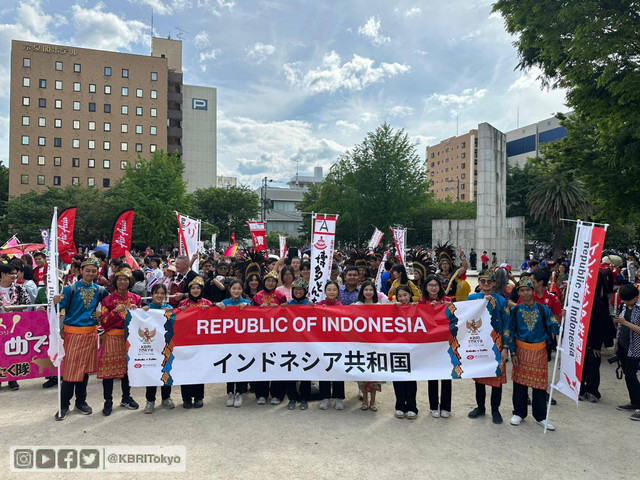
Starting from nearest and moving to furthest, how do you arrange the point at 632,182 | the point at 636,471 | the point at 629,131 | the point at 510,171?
the point at 636,471, the point at 629,131, the point at 632,182, the point at 510,171

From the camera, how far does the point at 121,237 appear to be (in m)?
10.0

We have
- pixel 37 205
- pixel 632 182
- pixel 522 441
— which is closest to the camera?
pixel 522 441

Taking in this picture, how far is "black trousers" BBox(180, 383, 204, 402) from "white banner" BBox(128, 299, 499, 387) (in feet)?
0.59

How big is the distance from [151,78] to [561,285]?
67077 millimetres

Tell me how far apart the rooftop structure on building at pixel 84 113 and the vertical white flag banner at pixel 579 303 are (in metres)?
59.8

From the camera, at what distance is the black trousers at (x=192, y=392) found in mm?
5703

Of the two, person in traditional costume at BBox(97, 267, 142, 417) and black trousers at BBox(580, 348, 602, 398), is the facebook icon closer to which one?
person in traditional costume at BBox(97, 267, 142, 417)

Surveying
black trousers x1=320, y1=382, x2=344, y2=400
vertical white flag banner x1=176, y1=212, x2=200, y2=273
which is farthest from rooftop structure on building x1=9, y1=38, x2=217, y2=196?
black trousers x1=320, y1=382, x2=344, y2=400

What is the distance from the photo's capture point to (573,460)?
4367 millimetres

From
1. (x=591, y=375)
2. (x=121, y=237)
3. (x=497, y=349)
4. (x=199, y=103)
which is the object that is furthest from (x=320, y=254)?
(x=199, y=103)

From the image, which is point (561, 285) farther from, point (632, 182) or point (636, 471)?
point (636, 471)

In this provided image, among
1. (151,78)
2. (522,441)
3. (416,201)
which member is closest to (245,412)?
(522,441)

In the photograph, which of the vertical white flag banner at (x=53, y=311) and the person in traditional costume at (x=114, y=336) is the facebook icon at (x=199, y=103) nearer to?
the vertical white flag banner at (x=53, y=311)

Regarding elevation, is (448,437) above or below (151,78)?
below
